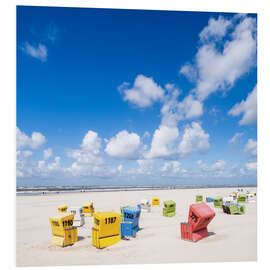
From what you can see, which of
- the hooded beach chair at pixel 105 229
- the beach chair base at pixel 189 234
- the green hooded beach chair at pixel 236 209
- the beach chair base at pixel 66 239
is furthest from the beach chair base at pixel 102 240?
the green hooded beach chair at pixel 236 209

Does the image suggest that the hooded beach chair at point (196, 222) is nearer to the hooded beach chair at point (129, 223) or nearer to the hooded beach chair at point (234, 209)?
the hooded beach chair at point (129, 223)

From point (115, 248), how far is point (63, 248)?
2.45 meters

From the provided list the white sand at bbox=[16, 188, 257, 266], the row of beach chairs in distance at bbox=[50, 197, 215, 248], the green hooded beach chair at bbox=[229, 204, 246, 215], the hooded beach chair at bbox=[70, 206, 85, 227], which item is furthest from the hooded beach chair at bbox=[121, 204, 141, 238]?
the green hooded beach chair at bbox=[229, 204, 246, 215]

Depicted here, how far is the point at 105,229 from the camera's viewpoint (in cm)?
1188

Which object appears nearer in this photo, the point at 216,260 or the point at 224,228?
the point at 216,260

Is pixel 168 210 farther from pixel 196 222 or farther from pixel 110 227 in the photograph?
pixel 110 227

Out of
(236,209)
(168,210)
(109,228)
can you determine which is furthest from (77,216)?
(236,209)

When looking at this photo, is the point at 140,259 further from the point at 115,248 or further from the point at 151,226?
the point at 151,226

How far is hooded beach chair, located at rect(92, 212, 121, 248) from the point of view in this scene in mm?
11625

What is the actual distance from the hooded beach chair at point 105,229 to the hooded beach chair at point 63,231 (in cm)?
118

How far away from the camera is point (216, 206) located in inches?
1019

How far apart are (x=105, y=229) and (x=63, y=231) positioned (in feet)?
6.58
